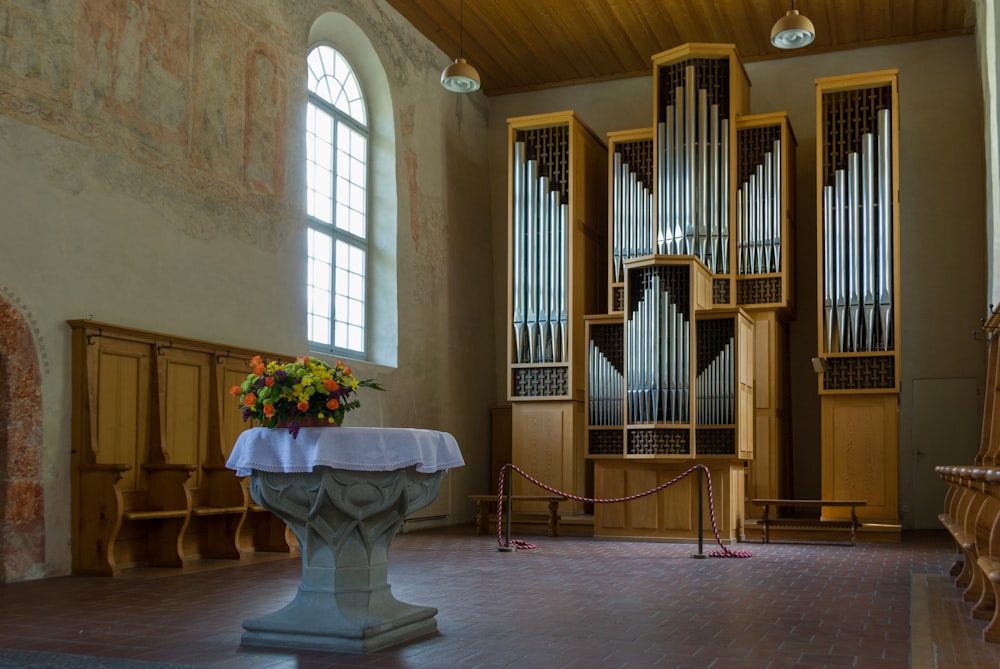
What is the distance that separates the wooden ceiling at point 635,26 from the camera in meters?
14.0

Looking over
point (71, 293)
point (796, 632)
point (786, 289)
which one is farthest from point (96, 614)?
point (786, 289)

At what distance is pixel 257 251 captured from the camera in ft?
36.0

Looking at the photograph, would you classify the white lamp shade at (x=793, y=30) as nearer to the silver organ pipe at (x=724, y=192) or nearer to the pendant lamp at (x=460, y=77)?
the silver organ pipe at (x=724, y=192)

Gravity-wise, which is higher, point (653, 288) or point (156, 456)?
point (653, 288)

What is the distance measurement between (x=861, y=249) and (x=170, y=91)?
881 centimetres

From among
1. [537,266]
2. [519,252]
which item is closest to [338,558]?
[537,266]

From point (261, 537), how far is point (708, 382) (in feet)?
17.4

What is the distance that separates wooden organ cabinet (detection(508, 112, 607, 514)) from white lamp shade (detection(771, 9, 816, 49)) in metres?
4.12

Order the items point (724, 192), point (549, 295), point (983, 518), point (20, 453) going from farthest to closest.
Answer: point (549, 295), point (724, 192), point (20, 453), point (983, 518)

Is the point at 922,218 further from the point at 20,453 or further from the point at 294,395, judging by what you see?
the point at 20,453

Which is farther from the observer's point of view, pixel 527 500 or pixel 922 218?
pixel 922 218

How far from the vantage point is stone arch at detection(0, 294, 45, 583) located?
7855 millimetres

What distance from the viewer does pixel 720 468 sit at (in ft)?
39.8

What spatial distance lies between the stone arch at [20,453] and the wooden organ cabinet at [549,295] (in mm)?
7277
